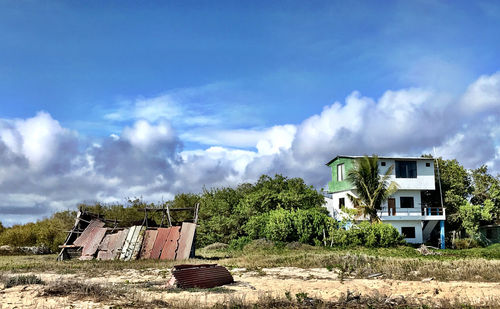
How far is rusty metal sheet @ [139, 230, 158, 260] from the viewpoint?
24.9 m

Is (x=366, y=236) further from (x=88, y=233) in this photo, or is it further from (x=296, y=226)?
(x=88, y=233)

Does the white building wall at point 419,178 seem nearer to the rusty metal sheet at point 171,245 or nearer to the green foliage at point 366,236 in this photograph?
the green foliage at point 366,236

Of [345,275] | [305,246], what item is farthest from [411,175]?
[345,275]

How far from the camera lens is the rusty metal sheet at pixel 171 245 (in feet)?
79.9

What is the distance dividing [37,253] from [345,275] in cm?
2499

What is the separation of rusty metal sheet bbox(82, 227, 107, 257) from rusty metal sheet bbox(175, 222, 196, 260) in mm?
5354

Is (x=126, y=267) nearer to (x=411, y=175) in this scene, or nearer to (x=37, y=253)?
(x=37, y=253)

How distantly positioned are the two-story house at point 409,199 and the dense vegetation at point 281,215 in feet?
8.36

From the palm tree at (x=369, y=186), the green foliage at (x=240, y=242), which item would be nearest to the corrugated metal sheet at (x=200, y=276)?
the green foliage at (x=240, y=242)

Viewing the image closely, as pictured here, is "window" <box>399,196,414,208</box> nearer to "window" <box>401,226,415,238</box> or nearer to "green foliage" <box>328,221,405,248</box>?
"window" <box>401,226,415,238</box>

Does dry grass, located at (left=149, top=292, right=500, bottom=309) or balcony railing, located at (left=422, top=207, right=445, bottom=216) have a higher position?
balcony railing, located at (left=422, top=207, right=445, bottom=216)

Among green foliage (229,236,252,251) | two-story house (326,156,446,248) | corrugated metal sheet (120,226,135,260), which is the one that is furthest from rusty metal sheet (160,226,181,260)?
two-story house (326,156,446,248)

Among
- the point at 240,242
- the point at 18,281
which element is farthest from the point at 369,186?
the point at 18,281

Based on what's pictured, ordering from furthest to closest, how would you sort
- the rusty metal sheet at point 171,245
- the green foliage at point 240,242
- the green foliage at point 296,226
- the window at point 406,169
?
the window at point 406,169 → the green foliage at point 240,242 → the green foliage at point 296,226 → the rusty metal sheet at point 171,245
